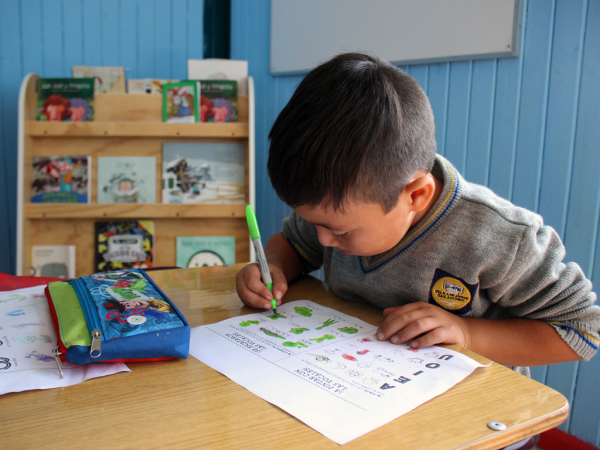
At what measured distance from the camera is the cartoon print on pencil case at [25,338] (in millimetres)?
582

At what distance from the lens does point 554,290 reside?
70 centimetres

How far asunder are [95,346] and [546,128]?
1444mm

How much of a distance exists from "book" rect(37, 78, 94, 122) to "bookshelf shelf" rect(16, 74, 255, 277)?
0.13ft

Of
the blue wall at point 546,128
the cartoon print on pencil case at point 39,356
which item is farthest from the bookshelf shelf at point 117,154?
the cartoon print on pencil case at point 39,356

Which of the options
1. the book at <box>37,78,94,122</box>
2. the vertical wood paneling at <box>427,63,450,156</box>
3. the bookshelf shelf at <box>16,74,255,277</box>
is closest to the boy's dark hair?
the vertical wood paneling at <box>427,63,450,156</box>

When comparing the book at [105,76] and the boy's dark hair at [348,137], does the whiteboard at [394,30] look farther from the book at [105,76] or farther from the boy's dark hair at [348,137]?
the boy's dark hair at [348,137]

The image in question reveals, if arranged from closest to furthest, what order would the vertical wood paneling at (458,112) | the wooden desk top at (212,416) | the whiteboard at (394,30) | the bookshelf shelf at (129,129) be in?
the wooden desk top at (212,416) → the whiteboard at (394,30) → the vertical wood paneling at (458,112) → the bookshelf shelf at (129,129)

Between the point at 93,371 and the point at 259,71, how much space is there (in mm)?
2012

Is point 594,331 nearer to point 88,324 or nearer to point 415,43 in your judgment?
point 88,324

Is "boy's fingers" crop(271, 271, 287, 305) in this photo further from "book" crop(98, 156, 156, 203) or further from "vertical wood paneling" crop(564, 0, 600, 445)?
"book" crop(98, 156, 156, 203)

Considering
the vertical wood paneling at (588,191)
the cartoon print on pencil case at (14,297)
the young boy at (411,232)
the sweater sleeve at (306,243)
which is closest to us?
the young boy at (411,232)

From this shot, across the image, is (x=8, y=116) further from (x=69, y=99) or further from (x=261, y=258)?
(x=261, y=258)

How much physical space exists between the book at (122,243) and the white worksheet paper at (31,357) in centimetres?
135

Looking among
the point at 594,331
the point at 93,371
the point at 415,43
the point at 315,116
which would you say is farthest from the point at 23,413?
the point at 415,43
